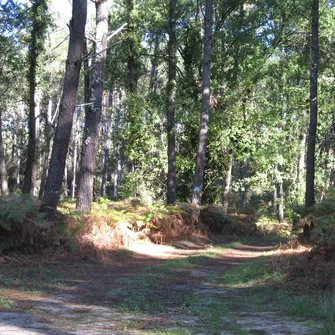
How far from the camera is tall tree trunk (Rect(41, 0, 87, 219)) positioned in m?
10.5

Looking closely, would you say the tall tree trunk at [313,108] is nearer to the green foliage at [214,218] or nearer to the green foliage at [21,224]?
the green foliage at [214,218]

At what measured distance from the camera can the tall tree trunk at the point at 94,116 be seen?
40.5 feet

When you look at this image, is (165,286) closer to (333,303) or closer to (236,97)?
(333,303)

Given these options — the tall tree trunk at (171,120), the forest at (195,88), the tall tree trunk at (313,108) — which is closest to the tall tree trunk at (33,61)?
the forest at (195,88)

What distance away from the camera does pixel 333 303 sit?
5188 millimetres

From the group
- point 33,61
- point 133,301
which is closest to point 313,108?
point 133,301

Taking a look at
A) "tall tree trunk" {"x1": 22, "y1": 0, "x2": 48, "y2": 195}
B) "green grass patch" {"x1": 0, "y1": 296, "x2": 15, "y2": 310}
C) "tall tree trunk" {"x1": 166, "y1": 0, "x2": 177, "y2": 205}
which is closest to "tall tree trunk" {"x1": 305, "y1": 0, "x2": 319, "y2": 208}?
"tall tree trunk" {"x1": 166, "y1": 0, "x2": 177, "y2": 205}

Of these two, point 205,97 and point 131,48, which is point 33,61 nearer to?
point 131,48

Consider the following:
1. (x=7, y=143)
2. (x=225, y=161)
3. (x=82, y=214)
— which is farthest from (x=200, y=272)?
(x=7, y=143)

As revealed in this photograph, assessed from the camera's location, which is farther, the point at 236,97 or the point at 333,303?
the point at 236,97

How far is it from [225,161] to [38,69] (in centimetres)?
1057

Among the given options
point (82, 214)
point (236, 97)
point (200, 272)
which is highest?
point (236, 97)

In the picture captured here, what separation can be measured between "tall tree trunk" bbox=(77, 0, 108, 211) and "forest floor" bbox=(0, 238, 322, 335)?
306cm

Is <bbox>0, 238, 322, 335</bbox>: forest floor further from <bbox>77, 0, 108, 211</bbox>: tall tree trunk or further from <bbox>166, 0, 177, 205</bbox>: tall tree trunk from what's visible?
<bbox>166, 0, 177, 205</bbox>: tall tree trunk
